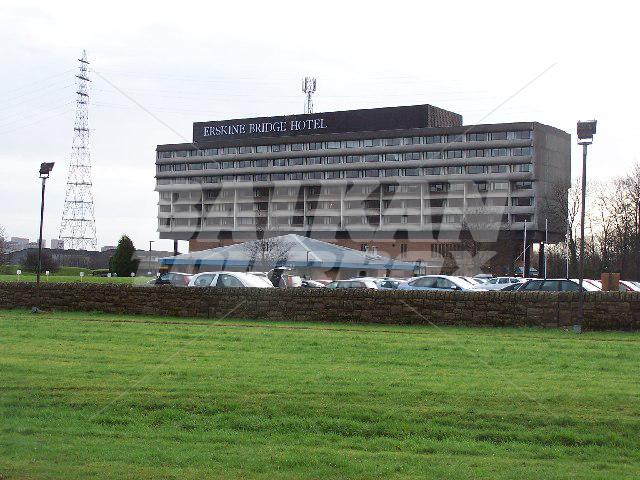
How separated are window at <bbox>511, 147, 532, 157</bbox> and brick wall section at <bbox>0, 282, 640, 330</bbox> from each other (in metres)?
93.7

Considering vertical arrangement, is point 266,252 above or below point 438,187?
below

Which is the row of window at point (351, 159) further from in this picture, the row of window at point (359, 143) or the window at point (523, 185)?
the window at point (523, 185)

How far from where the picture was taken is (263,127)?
14075 cm

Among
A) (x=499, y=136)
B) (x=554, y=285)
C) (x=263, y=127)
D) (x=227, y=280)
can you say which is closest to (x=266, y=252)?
(x=499, y=136)

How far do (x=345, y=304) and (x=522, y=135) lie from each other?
3757 inches

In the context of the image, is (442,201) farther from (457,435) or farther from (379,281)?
(457,435)

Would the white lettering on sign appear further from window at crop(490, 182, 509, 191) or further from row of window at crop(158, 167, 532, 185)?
window at crop(490, 182, 509, 191)

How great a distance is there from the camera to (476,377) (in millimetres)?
12414

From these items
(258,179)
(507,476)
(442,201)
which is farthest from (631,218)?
(258,179)

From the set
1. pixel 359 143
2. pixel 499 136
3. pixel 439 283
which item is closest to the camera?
pixel 439 283

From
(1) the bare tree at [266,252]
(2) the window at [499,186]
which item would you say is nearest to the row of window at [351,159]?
(2) the window at [499,186]

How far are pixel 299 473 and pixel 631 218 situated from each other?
6627 cm

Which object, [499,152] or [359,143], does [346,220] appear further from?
[499,152]

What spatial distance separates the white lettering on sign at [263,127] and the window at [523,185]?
35249mm
